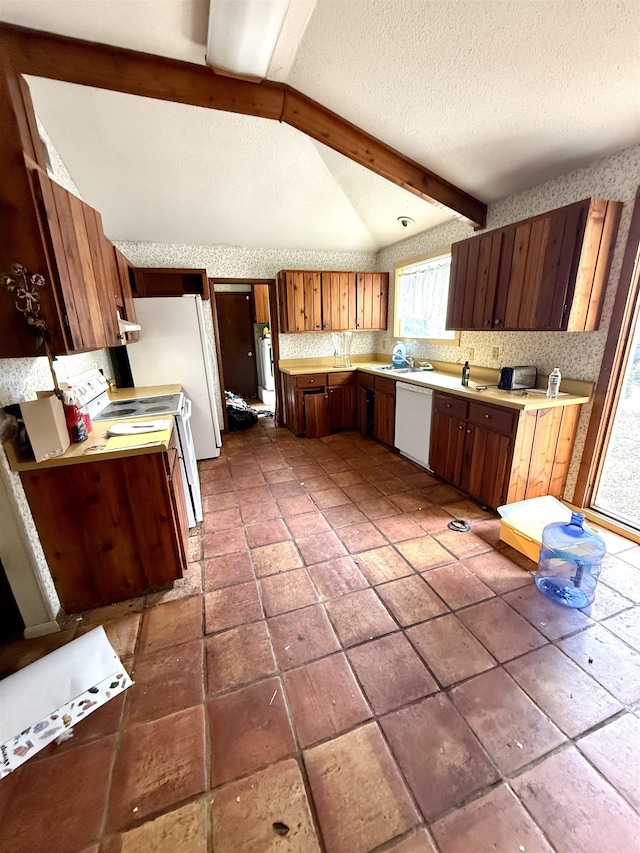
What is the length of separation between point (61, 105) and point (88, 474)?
2347 millimetres

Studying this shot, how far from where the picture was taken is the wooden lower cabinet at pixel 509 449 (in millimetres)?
2350

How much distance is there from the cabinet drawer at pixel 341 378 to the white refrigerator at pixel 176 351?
1487mm

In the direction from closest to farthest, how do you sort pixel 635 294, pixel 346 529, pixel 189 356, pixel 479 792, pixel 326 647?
1. pixel 479 792
2. pixel 326 647
3. pixel 635 294
4. pixel 346 529
5. pixel 189 356

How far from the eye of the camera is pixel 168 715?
1317 millimetres

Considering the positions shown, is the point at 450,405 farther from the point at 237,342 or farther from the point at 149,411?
the point at 237,342

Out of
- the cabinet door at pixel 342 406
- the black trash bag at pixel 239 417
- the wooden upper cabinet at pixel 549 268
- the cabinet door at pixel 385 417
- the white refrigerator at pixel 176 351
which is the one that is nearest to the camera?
the wooden upper cabinet at pixel 549 268

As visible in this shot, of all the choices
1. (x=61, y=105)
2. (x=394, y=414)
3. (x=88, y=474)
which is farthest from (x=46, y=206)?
(x=394, y=414)

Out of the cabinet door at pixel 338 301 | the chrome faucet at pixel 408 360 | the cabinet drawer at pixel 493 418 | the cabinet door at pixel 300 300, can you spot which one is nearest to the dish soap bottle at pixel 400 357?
the chrome faucet at pixel 408 360

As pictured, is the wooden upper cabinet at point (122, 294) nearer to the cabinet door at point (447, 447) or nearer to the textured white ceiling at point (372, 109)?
the textured white ceiling at point (372, 109)

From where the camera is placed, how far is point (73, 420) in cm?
180

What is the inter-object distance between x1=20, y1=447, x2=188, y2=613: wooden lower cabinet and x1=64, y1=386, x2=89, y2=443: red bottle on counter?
0.78 feet

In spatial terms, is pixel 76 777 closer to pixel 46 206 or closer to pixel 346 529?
pixel 346 529

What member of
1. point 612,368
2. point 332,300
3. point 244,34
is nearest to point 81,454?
point 244,34

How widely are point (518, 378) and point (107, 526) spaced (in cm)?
288
